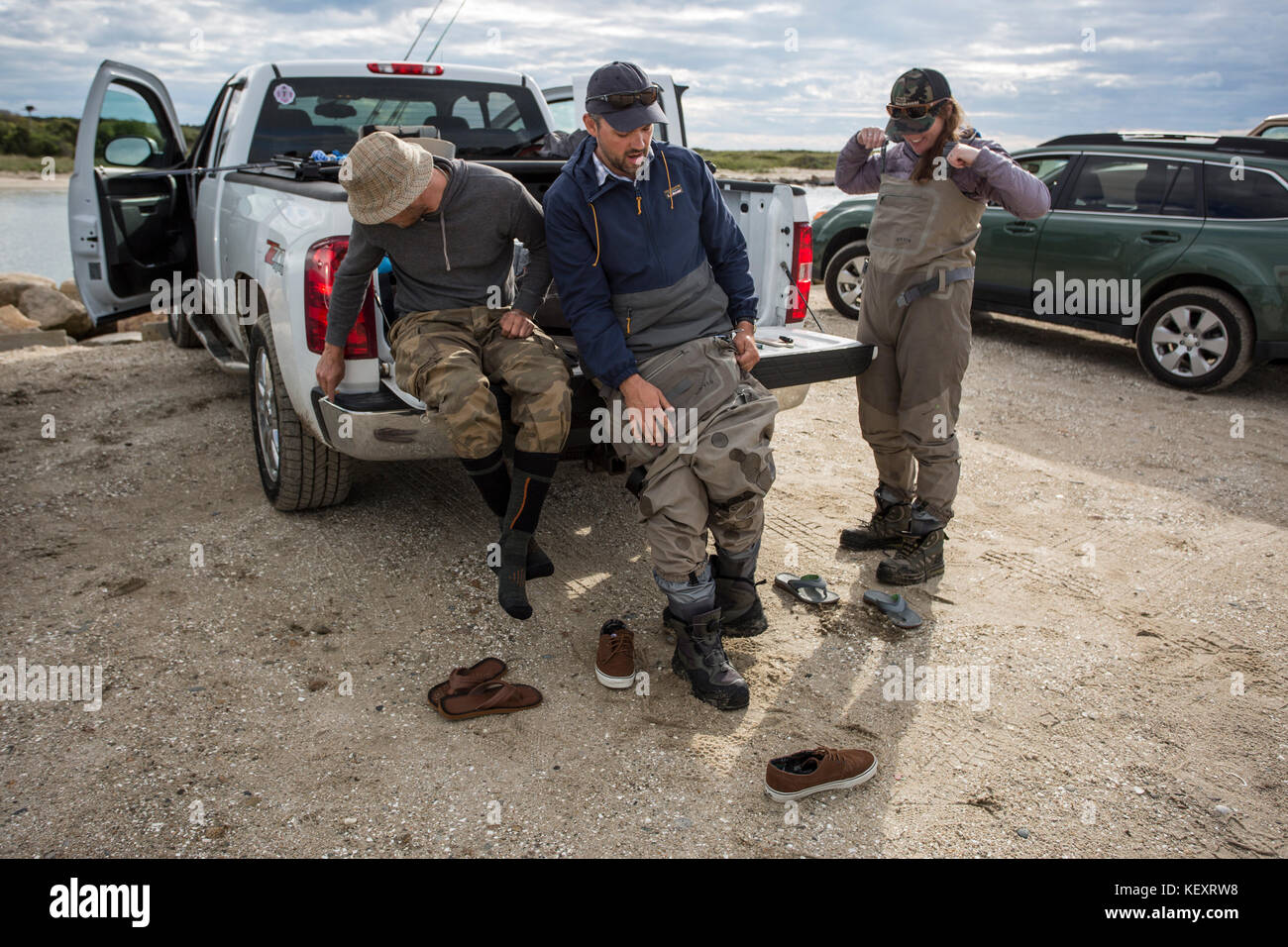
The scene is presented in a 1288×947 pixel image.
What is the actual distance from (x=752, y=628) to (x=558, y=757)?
1005 millimetres

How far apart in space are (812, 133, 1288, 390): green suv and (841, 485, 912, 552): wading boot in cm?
440

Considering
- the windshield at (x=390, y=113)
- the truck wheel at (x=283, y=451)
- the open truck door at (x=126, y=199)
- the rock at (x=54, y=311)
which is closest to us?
the truck wheel at (x=283, y=451)

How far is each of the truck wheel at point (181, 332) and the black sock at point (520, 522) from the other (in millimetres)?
5274

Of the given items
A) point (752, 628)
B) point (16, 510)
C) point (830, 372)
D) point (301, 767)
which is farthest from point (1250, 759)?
point (16, 510)

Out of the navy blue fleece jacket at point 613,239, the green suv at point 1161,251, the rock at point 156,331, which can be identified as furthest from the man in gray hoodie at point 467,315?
the rock at point 156,331

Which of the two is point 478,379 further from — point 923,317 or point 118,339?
point 118,339

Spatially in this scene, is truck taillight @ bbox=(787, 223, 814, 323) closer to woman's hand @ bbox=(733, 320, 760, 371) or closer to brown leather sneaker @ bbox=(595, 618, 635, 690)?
woman's hand @ bbox=(733, 320, 760, 371)

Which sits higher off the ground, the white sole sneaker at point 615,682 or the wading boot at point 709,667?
the wading boot at point 709,667

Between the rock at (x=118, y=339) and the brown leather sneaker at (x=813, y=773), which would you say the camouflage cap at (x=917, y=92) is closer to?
the brown leather sneaker at (x=813, y=773)

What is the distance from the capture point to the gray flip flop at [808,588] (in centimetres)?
380

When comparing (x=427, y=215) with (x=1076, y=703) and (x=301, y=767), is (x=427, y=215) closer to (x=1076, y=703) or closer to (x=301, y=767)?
(x=301, y=767)

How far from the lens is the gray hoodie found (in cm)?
325
